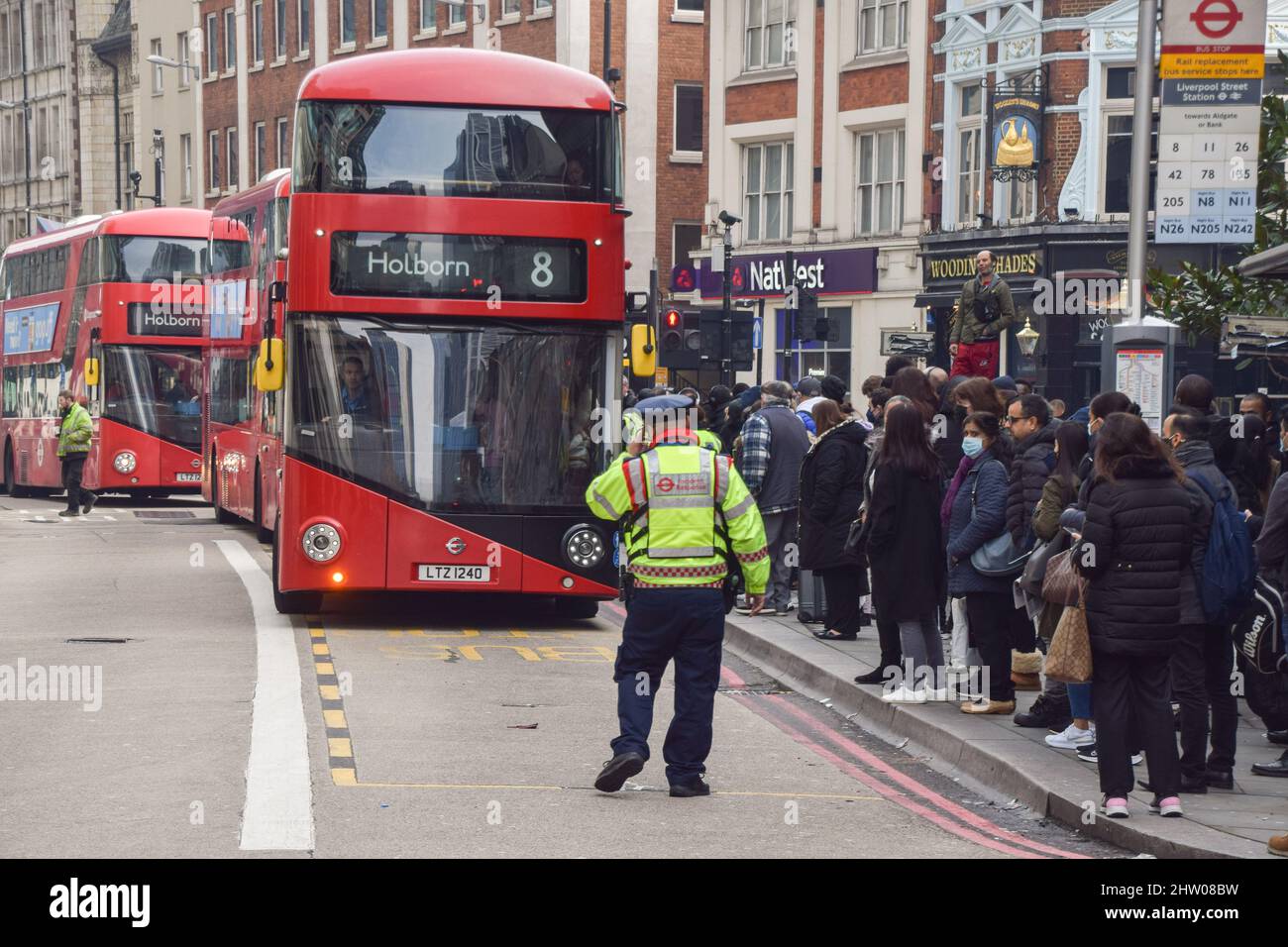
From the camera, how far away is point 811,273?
39.7 m

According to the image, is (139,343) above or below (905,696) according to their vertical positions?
above

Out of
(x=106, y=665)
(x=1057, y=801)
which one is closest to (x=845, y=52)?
(x=106, y=665)

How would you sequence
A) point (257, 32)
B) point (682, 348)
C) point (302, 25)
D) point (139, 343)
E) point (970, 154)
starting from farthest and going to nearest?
point (257, 32)
point (302, 25)
point (970, 154)
point (139, 343)
point (682, 348)

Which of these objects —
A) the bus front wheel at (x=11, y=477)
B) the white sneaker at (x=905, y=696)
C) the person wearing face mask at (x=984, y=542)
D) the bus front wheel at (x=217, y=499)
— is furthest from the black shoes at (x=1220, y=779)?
the bus front wheel at (x=11, y=477)

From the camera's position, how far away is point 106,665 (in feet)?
45.5

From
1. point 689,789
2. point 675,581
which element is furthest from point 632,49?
point 689,789

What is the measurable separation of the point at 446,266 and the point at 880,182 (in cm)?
2366

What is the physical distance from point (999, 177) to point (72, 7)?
5519cm

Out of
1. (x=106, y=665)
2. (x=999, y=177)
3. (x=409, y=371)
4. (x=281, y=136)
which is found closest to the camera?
(x=106, y=665)

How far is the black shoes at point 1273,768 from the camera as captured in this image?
998 cm

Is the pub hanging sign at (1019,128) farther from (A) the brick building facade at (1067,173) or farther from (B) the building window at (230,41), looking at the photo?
(B) the building window at (230,41)

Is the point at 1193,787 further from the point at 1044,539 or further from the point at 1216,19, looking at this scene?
the point at 1216,19

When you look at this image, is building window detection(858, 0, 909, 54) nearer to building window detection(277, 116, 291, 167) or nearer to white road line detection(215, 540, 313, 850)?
white road line detection(215, 540, 313, 850)

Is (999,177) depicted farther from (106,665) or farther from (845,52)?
(106,665)
